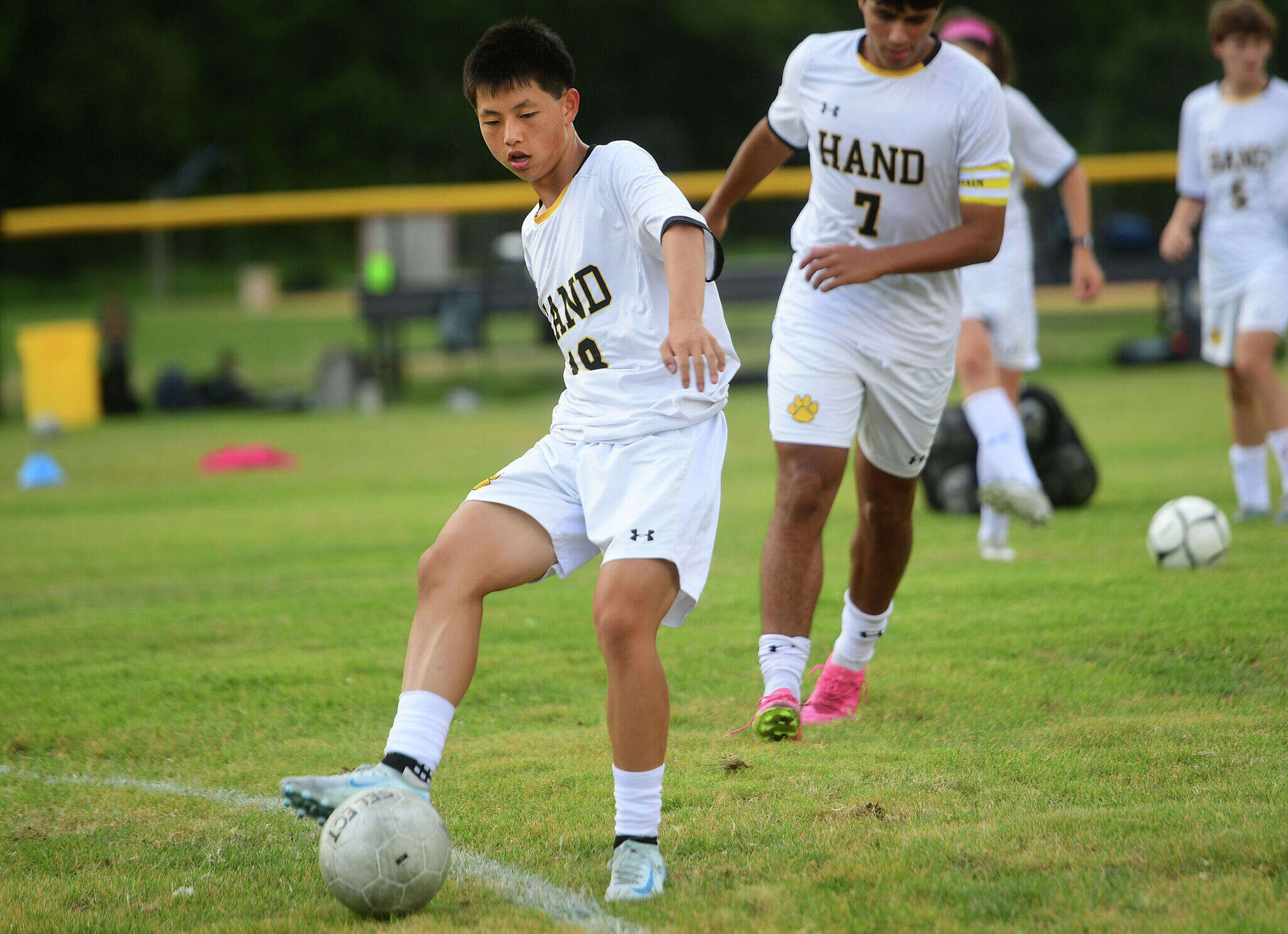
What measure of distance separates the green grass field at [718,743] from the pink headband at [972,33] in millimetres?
2469

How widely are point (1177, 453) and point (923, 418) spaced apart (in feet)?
25.7

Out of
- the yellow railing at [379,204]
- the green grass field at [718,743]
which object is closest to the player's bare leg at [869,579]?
the green grass field at [718,743]

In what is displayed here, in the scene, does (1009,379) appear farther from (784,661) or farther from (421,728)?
(421,728)

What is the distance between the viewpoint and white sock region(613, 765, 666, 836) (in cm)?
317

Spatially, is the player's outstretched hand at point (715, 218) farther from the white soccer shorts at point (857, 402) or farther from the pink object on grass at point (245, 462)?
the pink object on grass at point (245, 462)

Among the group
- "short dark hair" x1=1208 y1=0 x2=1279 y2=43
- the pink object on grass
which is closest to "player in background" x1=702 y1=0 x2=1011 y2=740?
"short dark hair" x1=1208 y1=0 x2=1279 y2=43

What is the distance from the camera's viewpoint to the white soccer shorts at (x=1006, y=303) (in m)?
7.15

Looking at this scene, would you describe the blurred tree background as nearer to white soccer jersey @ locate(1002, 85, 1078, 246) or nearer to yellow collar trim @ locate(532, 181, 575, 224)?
white soccer jersey @ locate(1002, 85, 1078, 246)

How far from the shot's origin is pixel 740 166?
495 cm

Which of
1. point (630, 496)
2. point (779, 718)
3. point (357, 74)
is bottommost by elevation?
point (357, 74)

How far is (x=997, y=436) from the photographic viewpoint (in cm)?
666

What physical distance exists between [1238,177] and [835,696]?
183 inches

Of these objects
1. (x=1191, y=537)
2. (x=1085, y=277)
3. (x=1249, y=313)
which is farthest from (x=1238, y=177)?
(x=1191, y=537)

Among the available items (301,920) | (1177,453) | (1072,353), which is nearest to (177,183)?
(1072,353)
